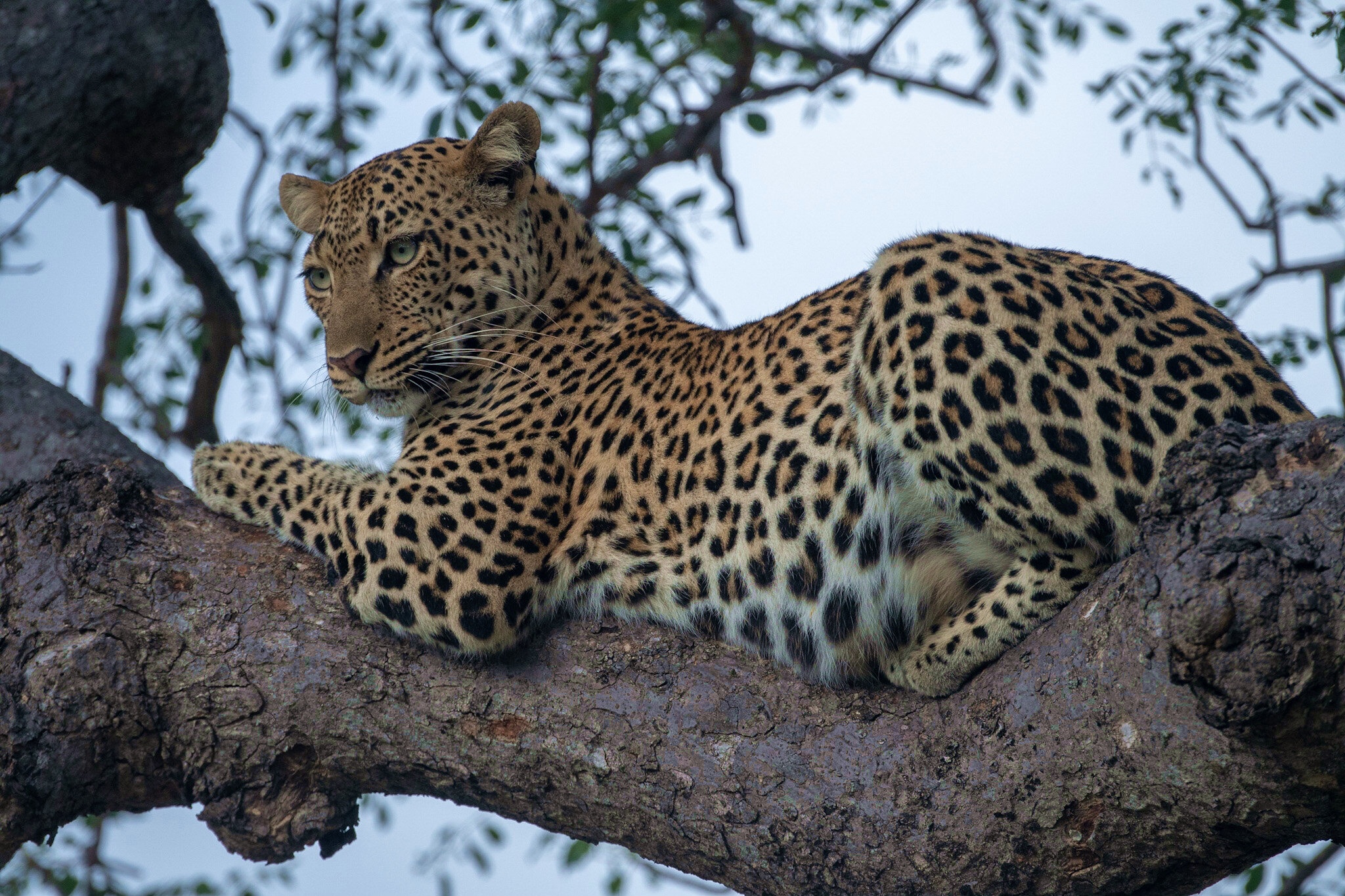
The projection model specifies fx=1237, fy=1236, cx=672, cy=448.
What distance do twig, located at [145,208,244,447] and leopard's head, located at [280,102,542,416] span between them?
1610mm

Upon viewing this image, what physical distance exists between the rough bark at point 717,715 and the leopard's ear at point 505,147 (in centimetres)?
199

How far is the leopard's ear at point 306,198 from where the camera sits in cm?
601

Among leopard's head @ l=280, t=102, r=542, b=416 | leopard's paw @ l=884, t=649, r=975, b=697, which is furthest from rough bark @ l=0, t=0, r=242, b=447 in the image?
leopard's paw @ l=884, t=649, r=975, b=697

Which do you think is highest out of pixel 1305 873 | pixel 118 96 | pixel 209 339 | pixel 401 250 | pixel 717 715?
pixel 118 96

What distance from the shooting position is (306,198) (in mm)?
6043

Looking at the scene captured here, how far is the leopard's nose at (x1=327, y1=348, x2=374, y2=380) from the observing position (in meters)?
5.48

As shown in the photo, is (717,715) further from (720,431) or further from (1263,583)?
(1263,583)

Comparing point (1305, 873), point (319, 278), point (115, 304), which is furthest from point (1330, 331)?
point (115, 304)

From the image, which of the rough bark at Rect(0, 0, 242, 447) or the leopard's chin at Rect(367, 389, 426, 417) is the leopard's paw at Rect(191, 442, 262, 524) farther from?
the rough bark at Rect(0, 0, 242, 447)

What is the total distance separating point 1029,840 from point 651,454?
7.31 feet

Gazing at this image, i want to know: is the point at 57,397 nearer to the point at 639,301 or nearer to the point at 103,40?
the point at 103,40

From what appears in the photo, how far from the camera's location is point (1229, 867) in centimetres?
334

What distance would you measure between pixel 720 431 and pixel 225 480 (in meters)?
2.21

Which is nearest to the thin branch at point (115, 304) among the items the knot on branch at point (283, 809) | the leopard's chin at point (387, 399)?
the leopard's chin at point (387, 399)
